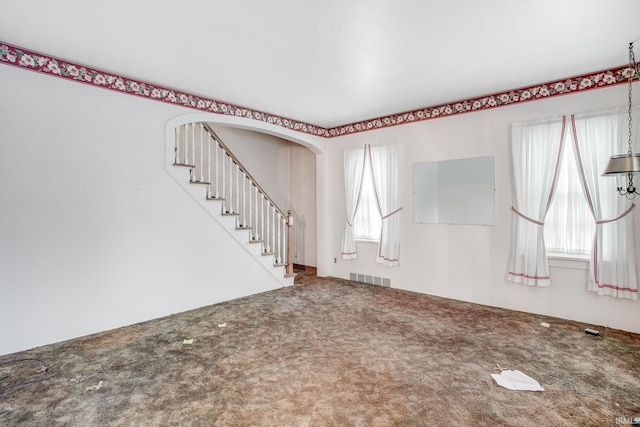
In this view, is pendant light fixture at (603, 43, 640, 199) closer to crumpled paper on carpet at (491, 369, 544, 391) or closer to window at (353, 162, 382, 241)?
crumpled paper on carpet at (491, 369, 544, 391)

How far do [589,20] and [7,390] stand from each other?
5.54 meters

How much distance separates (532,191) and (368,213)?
8.29 ft

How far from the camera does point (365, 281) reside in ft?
18.8

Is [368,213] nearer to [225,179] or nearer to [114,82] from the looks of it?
[225,179]

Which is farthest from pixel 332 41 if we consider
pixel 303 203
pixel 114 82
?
pixel 303 203

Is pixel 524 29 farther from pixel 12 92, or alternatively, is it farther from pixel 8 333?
pixel 8 333

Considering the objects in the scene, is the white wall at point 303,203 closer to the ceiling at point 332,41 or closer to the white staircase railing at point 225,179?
the white staircase railing at point 225,179

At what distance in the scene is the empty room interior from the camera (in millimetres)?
2383

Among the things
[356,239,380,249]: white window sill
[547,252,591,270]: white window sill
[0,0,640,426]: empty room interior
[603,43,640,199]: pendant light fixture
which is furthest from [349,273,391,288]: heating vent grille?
[603,43,640,199]: pendant light fixture

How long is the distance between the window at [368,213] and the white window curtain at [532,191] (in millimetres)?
2141

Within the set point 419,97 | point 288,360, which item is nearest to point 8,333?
point 288,360

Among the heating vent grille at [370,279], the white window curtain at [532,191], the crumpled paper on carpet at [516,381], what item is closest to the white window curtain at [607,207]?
the white window curtain at [532,191]

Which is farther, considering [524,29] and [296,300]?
[296,300]

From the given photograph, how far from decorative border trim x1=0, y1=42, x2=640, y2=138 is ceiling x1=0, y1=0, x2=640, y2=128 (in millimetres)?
113
